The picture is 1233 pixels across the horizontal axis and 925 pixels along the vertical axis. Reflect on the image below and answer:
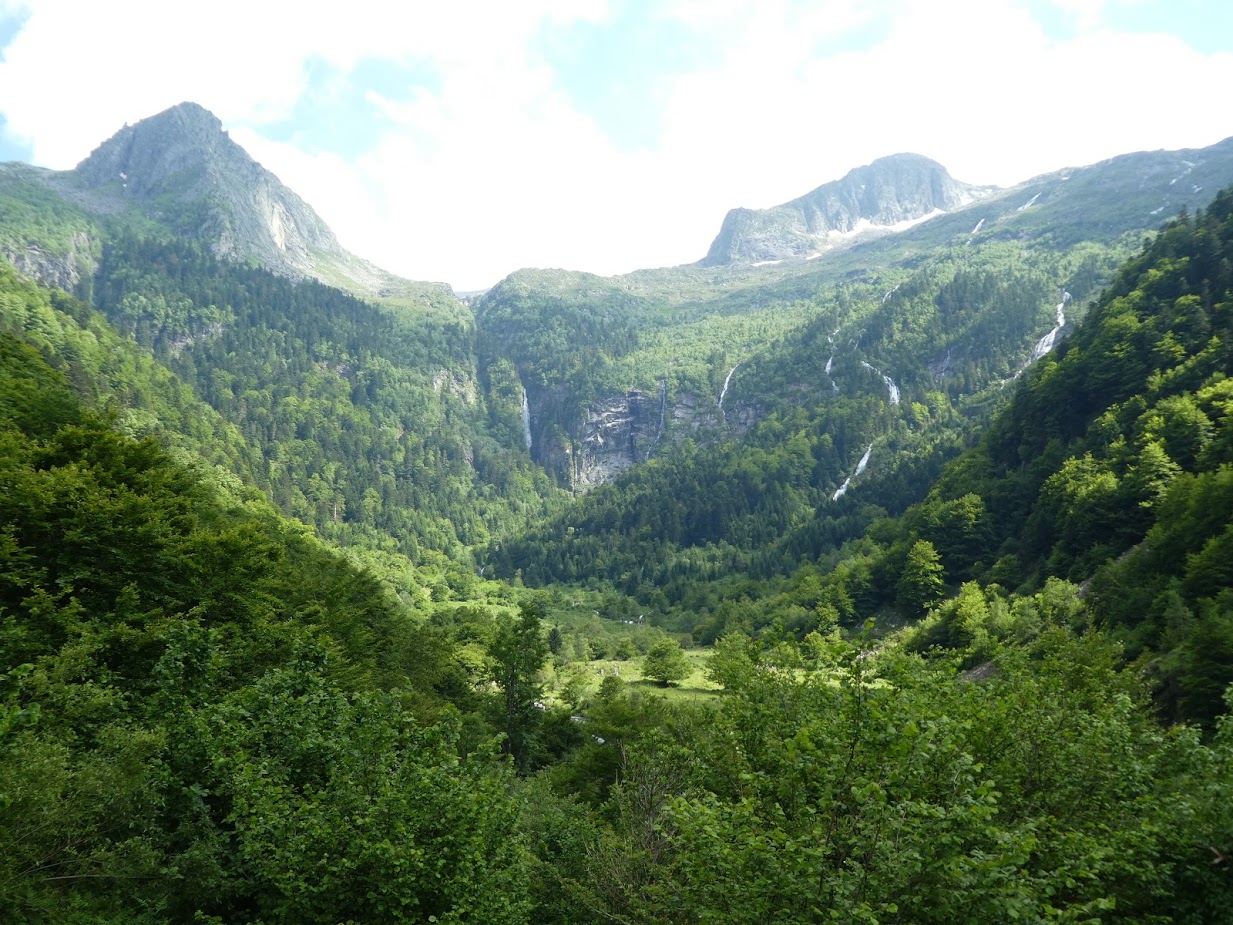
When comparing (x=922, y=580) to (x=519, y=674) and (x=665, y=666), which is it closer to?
(x=665, y=666)

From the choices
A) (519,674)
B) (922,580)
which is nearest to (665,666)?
(519,674)

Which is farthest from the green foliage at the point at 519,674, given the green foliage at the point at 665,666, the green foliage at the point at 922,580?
the green foliage at the point at 922,580

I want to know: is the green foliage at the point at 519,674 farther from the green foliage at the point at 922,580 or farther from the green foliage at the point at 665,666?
the green foliage at the point at 922,580

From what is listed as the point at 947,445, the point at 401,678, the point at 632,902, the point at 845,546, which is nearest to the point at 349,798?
the point at 632,902

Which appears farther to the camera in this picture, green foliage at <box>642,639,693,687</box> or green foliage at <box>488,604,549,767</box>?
green foliage at <box>642,639,693,687</box>

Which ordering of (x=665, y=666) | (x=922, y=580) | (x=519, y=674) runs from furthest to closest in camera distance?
(x=922, y=580)
(x=665, y=666)
(x=519, y=674)

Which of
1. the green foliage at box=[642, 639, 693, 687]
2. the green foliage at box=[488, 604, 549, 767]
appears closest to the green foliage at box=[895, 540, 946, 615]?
the green foliage at box=[642, 639, 693, 687]

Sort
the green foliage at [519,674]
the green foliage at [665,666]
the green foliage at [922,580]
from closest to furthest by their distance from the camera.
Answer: the green foliage at [519,674] < the green foliage at [665,666] < the green foliage at [922,580]

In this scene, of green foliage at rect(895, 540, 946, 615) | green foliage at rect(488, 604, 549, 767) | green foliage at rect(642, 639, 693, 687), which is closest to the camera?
green foliage at rect(488, 604, 549, 767)

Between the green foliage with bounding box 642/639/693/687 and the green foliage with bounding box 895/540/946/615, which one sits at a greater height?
the green foliage with bounding box 895/540/946/615

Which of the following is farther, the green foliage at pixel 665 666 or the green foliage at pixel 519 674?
the green foliage at pixel 665 666

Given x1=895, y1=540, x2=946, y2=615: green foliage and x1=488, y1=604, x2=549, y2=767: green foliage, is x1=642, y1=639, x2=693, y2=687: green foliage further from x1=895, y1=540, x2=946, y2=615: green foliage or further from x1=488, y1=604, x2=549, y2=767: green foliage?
x1=488, y1=604, x2=549, y2=767: green foliage

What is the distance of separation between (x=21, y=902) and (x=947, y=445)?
579 ft

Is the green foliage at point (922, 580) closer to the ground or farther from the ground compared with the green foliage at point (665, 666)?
farther from the ground
